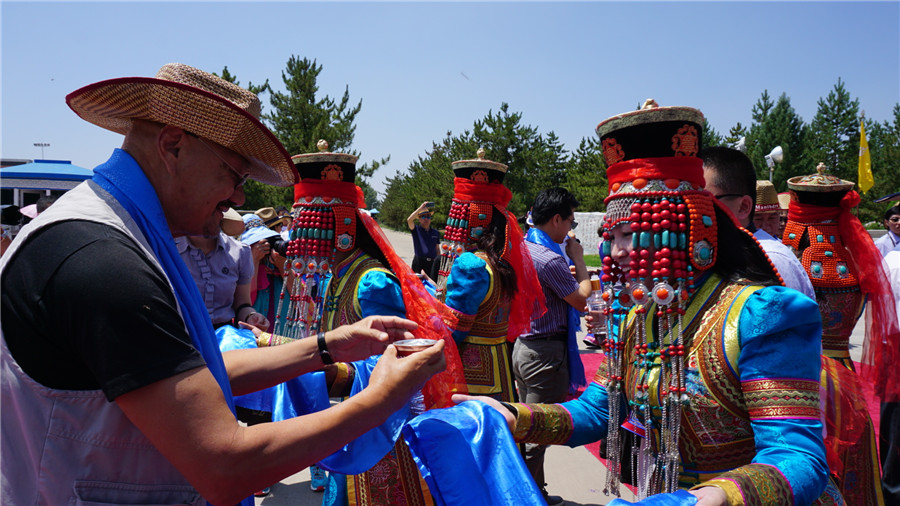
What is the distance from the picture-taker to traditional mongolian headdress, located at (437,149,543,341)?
4.63 m

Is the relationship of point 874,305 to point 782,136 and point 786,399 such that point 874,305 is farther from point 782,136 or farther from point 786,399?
point 782,136

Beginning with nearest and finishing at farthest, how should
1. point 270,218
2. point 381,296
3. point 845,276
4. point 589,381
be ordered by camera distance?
point 381,296 < point 845,276 < point 589,381 < point 270,218

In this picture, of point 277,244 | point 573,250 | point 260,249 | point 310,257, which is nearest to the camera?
point 310,257

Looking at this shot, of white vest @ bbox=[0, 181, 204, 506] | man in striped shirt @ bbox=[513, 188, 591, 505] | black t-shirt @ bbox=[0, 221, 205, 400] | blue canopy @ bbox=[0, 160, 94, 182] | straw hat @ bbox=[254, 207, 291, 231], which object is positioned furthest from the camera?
blue canopy @ bbox=[0, 160, 94, 182]

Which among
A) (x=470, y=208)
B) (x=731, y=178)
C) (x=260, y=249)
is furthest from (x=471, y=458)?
(x=260, y=249)

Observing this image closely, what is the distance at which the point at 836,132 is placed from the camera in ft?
138

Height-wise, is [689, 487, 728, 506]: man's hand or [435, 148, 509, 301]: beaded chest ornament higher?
[435, 148, 509, 301]: beaded chest ornament

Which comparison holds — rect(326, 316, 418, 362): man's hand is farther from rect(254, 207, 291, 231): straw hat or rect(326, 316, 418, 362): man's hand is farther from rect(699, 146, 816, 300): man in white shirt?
rect(254, 207, 291, 231): straw hat

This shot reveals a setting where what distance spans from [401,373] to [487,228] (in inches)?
142

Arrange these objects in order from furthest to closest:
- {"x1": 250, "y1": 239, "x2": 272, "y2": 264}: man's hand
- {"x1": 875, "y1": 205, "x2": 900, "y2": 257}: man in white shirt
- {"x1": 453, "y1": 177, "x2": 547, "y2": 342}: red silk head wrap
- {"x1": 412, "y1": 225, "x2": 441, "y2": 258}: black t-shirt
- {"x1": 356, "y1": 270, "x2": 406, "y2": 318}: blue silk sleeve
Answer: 1. {"x1": 412, "y1": 225, "x2": 441, "y2": 258}: black t-shirt
2. {"x1": 875, "y1": 205, "x2": 900, "y2": 257}: man in white shirt
3. {"x1": 250, "y1": 239, "x2": 272, "y2": 264}: man's hand
4. {"x1": 453, "y1": 177, "x2": 547, "y2": 342}: red silk head wrap
5. {"x1": 356, "y1": 270, "x2": 406, "y2": 318}: blue silk sleeve

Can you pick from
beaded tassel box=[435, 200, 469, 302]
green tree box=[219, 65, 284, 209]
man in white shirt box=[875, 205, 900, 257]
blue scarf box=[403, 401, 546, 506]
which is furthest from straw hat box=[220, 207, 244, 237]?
green tree box=[219, 65, 284, 209]

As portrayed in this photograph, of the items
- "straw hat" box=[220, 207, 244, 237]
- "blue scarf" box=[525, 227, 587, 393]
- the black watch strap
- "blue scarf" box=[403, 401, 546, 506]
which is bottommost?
"blue scarf" box=[525, 227, 587, 393]

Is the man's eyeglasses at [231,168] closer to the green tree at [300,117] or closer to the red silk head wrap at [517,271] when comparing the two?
the red silk head wrap at [517,271]

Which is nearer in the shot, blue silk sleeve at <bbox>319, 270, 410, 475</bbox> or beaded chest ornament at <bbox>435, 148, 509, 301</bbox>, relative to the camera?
blue silk sleeve at <bbox>319, 270, 410, 475</bbox>
